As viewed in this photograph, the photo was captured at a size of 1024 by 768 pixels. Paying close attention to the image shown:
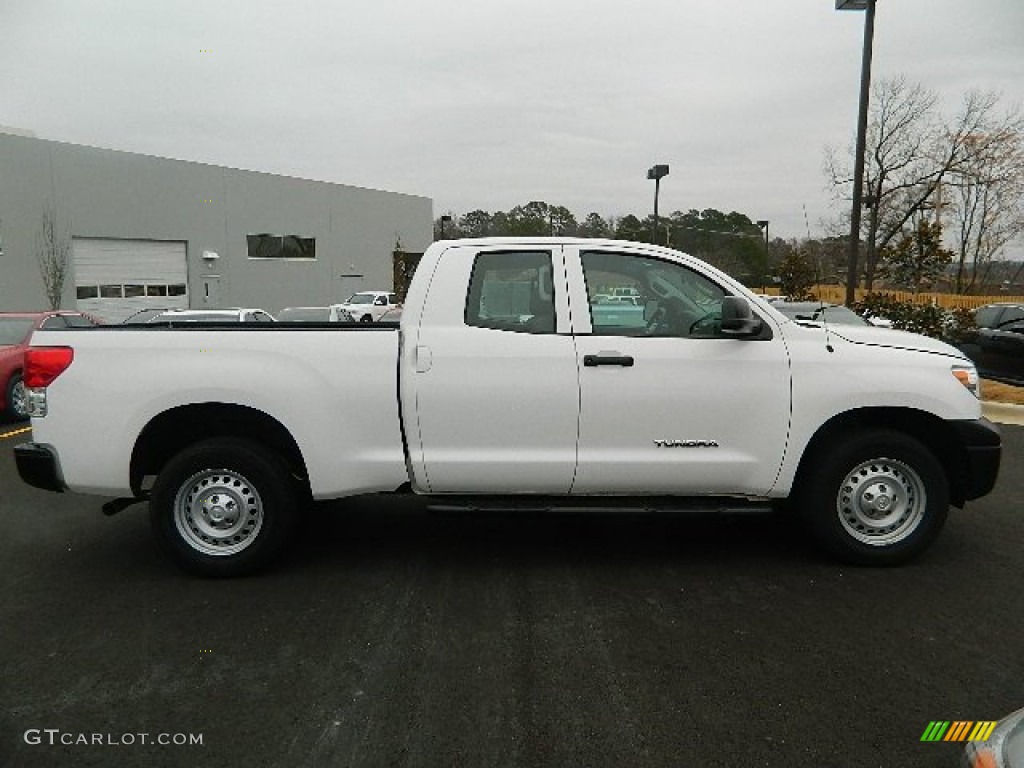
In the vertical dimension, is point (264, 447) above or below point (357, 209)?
below

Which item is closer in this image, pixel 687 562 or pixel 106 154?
pixel 687 562

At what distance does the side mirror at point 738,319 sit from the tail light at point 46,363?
3752 millimetres

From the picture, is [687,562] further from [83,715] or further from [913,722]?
[83,715]

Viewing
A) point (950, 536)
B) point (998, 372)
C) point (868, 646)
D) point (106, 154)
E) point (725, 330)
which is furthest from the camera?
point (106, 154)

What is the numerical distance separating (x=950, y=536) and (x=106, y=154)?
105 feet

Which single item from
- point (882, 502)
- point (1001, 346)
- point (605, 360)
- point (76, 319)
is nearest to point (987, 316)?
point (1001, 346)

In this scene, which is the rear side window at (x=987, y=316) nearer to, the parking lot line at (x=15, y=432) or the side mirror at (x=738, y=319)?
the side mirror at (x=738, y=319)

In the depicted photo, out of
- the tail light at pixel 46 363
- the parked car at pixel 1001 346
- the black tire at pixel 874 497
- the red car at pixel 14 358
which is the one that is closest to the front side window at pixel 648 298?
the black tire at pixel 874 497

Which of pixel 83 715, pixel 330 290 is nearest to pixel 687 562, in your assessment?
pixel 83 715

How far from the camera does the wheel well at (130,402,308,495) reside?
414 centimetres

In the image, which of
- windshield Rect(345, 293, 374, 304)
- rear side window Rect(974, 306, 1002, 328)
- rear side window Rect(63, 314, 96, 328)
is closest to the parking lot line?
rear side window Rect(63, 314, 96, 328)

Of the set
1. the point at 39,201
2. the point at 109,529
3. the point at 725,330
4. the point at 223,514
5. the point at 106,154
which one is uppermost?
the point at 106,154

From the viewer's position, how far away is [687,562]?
4.47 m

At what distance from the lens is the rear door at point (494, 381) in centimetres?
400
